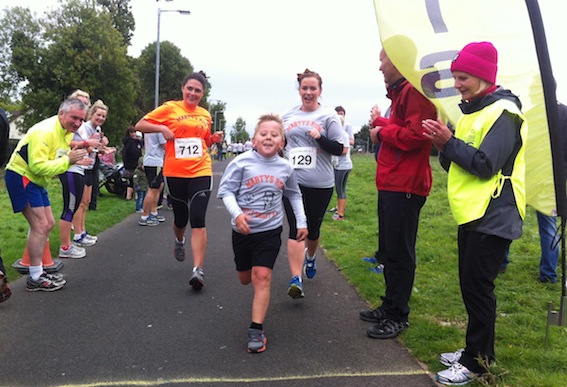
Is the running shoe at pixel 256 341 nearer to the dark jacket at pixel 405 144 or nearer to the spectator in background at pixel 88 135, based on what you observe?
the dark jacket at pixel 405 144

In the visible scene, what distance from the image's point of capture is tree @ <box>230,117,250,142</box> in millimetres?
113188

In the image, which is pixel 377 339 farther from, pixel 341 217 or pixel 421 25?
pixel 341 217

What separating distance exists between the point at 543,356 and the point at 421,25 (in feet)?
8.21

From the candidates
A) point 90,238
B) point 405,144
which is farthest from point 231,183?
point 90,238

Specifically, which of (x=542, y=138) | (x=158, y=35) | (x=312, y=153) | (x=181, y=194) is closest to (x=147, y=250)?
(x=181, y=194)

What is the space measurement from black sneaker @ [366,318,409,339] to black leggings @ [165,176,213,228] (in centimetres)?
213

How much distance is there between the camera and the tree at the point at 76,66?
121 feet

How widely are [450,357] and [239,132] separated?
4534 inches

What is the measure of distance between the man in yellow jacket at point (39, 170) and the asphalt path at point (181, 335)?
37 cm

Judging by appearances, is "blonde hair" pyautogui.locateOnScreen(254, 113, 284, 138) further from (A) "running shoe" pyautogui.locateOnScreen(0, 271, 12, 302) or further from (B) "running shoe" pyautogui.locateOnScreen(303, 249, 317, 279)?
(A) "running shoe" pyautogui.locateOnScreen(0, 271, 12, 302)

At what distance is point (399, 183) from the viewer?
3658mm

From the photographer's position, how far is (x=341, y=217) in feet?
31.6

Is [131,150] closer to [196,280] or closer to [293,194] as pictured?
[196,280]

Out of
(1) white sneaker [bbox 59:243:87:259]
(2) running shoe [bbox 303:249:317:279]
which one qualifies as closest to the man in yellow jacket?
(1) white sneaker [bbox 59:243:87:259]
